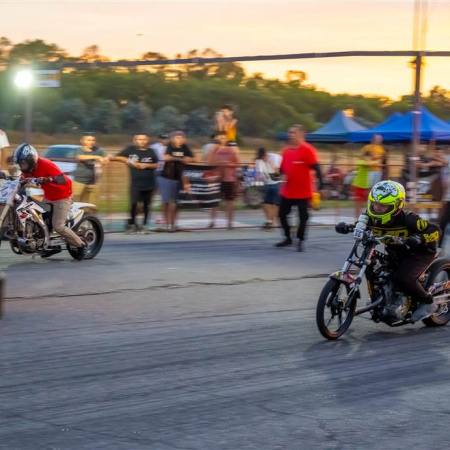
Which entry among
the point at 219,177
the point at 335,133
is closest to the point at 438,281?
the point at 219,177

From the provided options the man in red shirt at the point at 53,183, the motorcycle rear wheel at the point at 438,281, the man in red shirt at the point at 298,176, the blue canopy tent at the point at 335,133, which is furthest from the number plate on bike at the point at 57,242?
the blue canopy tent at the point at 335,133

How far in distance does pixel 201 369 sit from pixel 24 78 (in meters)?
11.3

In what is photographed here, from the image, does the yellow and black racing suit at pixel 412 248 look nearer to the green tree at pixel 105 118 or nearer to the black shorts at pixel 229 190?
the black shorts at pixel 229 190

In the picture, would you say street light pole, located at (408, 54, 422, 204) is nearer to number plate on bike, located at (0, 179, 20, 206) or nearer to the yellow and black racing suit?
number plate on bike, located at (0, 179, 20, 206)

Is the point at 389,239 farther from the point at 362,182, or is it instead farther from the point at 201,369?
the point at 362,182

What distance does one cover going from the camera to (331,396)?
6.73 metres

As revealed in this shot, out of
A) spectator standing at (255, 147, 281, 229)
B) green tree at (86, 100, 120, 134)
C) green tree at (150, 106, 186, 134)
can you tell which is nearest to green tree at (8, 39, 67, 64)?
green tree at (86, 100, 120, 134)

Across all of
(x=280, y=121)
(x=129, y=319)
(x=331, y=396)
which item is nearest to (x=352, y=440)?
(x=331, y=396)

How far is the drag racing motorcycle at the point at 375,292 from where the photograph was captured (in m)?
8.52

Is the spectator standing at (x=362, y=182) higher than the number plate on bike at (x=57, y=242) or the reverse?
higher

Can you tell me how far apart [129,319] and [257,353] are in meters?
1.76

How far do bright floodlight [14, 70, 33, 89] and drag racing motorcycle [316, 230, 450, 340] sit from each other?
400 inches

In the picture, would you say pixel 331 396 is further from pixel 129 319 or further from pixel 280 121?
pixel 280 121

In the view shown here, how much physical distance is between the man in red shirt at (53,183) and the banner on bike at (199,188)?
16.8ft
